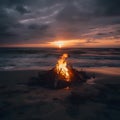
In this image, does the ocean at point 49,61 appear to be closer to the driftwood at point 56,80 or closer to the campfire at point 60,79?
the campfire at point 60,79

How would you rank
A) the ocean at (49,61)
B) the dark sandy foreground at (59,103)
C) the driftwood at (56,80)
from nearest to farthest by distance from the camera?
the dark sandy foreground at (59,103), the driftwood at (56,80), the ocean at (49,61)

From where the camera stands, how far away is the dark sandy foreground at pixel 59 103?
882 cm

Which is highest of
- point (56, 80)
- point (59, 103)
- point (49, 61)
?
point (56, 80)

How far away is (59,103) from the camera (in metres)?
10.4

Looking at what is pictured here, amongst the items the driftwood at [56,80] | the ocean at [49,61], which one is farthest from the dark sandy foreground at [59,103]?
the ocean at [49,61]

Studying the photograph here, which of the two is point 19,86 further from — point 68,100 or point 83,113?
point 83,113

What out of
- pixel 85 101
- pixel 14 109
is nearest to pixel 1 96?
pixel 14 109

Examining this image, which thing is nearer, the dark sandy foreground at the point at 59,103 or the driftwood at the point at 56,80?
the dark sandy foreground at the point at 59,103

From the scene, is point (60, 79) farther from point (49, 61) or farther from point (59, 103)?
point (49, 61)

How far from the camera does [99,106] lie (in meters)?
9.98

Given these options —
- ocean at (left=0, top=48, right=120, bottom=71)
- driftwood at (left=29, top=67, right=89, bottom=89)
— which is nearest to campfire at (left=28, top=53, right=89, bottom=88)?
driftwood at (left=29, top=67, right=89, bottom=89)

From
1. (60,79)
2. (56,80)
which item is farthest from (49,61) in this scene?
(56,80)

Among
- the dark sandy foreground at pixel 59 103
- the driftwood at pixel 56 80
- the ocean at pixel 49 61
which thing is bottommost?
the ocean at pixel 49 61

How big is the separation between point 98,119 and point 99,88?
17.2 feet
